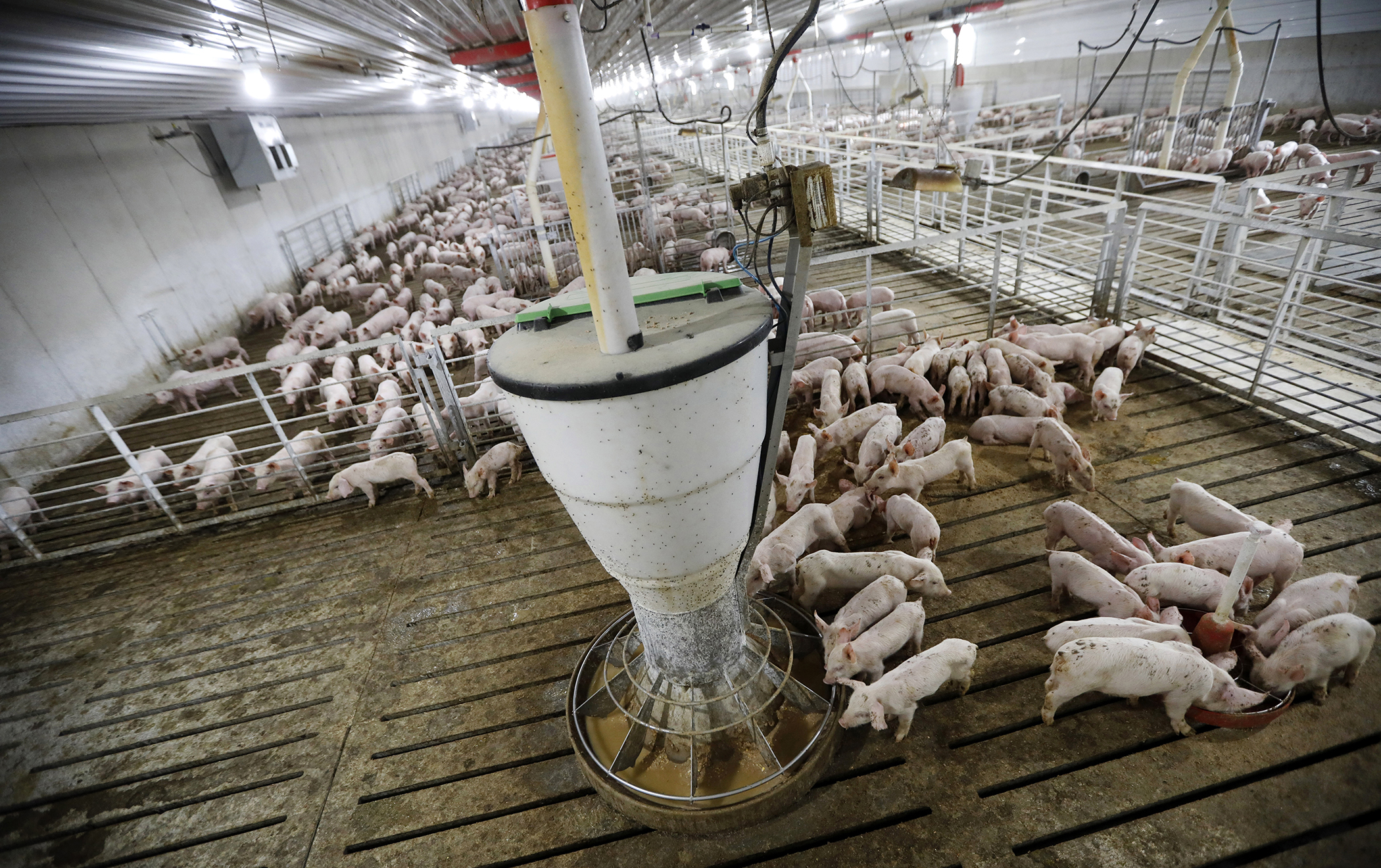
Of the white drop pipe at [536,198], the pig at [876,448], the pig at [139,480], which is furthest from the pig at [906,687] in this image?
the white drop pipe at [536,198]

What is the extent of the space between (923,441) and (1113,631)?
2120 mm

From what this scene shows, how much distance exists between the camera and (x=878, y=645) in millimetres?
3197

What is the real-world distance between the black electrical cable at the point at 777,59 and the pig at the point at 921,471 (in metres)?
2.83

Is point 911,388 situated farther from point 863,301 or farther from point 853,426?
point 863,301

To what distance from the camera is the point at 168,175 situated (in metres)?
10.5

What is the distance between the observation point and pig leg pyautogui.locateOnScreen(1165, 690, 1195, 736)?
2.80 m

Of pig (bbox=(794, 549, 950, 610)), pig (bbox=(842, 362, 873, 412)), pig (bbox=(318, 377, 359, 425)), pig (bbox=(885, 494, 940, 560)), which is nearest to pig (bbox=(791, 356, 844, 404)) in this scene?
pig (bbox=(842, 362, 873, 412))

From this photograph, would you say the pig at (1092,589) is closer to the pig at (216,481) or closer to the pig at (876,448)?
the pig at (876,448)

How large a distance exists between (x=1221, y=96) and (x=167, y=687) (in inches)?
1124

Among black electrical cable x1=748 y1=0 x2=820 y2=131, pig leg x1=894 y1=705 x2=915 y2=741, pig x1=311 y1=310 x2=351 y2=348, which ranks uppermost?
black electrical cable x1=748 y1=0 x2=820 y2=131

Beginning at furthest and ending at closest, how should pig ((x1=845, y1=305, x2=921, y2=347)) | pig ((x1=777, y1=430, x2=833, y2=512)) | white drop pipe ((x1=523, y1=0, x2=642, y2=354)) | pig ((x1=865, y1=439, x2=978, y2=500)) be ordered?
1. pig ((x1=845, y1=305, x2=921, y2=347))
2. pig ((x1=777, y1=430, x2=833, y2=512))
3. pig ((x1=865, y1=439, x2=978, y2=500))
4. white drop pipe ((x1=523, y1=0, x2=642, y2=354))

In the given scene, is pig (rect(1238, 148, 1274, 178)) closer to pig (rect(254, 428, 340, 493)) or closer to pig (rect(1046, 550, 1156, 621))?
pig (rect(1046, 550, 1156, 621))

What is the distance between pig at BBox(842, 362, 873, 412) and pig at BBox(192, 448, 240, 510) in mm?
5915

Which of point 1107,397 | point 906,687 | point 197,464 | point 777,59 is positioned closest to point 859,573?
point 906,687
